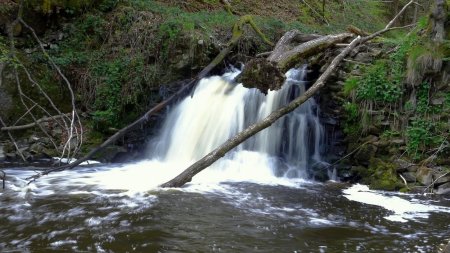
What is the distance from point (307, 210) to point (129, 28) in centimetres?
738

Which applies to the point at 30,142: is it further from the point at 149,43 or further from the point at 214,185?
the point at 214,185

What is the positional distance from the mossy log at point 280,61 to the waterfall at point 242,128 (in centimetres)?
66

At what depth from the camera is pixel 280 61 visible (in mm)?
8578

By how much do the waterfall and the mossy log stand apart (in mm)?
658

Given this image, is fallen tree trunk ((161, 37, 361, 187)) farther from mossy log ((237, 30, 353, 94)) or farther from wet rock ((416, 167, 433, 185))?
wet rock ((416, 167, 433, 185))

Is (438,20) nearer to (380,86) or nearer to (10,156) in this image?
(380,86)

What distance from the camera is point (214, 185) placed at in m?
7.28

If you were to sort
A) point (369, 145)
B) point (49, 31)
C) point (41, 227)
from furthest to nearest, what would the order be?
point (49, 31) < point (369, 145) < point (41, 227)

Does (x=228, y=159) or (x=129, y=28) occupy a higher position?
(x=129, y=28)

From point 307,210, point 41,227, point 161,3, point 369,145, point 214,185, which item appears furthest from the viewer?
point 161,3

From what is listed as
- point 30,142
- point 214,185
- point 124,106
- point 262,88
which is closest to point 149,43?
point 124,106

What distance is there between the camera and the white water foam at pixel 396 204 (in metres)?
5.89

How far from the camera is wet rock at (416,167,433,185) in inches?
285

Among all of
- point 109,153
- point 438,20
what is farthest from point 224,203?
point 438,20
